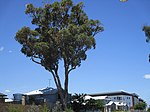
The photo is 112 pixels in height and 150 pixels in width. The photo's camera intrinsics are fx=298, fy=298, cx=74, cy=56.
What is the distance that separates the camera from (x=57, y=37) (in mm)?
40125

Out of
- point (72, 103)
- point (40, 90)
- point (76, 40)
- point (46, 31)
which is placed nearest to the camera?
point (76, 40)

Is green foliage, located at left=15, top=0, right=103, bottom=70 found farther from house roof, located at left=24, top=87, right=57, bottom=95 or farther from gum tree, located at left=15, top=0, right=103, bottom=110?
house roof, located at left=24, top=87, right=57, bottom=95

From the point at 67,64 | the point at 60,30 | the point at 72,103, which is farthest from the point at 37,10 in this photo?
the point at 72,103

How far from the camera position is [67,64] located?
41438 millimetres

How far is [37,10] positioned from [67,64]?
8941mm

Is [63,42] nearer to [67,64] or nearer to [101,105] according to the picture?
[67,64]

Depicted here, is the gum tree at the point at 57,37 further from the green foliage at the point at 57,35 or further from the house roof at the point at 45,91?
the house roof at the point at 45,91

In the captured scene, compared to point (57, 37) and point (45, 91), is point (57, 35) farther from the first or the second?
point (45, 91)

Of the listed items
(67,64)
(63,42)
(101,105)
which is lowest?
(101,105)

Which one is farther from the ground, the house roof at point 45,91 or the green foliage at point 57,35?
the green foliage at point 57,35

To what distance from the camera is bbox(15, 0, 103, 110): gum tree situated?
4034cm

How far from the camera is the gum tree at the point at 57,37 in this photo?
4034cm

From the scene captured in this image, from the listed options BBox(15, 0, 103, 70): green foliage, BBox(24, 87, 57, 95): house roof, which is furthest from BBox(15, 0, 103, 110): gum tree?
BBox(24, 87, 57, 95): house roof

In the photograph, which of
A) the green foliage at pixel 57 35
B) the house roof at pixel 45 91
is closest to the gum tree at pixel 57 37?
the green foliage at pixel 57 35
